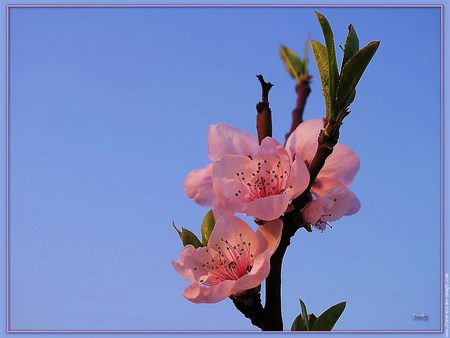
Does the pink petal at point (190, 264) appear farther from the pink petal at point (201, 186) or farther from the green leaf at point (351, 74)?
the green leaf at point (351, 74)

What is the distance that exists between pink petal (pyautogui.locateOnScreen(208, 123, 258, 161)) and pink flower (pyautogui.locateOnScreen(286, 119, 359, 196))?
2.0 inches

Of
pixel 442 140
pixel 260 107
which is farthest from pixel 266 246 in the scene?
pixel 442 140

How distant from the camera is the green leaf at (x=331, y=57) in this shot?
63 centimetres

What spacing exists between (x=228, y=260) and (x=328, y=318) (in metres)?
0.17

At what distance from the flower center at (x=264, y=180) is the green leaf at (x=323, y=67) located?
0.10 m

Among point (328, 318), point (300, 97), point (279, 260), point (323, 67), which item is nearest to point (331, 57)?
point (323, 67)

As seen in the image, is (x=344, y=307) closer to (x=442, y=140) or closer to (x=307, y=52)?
(x=442, y=140)

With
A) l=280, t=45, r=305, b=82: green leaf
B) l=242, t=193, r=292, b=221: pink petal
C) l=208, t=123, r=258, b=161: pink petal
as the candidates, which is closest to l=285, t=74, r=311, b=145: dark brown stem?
l=280, t=45, r=305, b=82: green leaf

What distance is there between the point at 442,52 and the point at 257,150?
0.60 m

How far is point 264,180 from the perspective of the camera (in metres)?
0.71

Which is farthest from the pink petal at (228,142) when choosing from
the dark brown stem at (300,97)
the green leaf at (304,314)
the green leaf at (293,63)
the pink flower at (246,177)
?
the green leaf at (293,63)

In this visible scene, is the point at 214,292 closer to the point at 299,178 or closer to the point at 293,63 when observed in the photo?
the point at 299,178

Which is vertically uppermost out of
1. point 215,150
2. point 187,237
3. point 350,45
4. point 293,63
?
point 293,63

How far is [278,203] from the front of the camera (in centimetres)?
63
